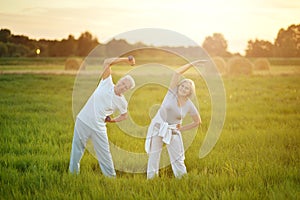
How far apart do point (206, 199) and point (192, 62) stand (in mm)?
1486

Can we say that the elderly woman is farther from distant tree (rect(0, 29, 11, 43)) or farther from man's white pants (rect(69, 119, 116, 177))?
distant tree (rect(0, 29, 11, 43))

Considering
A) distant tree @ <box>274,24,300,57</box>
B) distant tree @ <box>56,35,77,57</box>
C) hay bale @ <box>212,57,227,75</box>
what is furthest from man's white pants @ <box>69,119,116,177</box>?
hay bale @ <box>212,57,227,75</box>

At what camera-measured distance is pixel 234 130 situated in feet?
24.0

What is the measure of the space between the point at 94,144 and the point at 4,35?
6866 millimetres

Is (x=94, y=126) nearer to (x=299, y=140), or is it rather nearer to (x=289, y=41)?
(x=299, y=140)

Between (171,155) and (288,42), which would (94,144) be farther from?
(288,42)

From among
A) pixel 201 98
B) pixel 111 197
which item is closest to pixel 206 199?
pixel 111 197

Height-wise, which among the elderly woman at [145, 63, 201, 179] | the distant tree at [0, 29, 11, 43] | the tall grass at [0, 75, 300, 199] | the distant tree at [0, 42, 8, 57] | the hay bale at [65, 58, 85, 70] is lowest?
the tall grass at [0, 75, 300, 199]

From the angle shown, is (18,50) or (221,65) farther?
(221,65)

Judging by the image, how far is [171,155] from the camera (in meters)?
4.88

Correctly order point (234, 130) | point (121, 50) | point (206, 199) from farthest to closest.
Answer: point (234, 130)
point (121, 50)
point (206, 199)

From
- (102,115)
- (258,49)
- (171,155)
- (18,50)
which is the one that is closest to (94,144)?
(102,115)

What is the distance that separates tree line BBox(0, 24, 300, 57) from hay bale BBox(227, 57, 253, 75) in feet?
3.70

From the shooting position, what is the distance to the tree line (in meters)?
11.6
